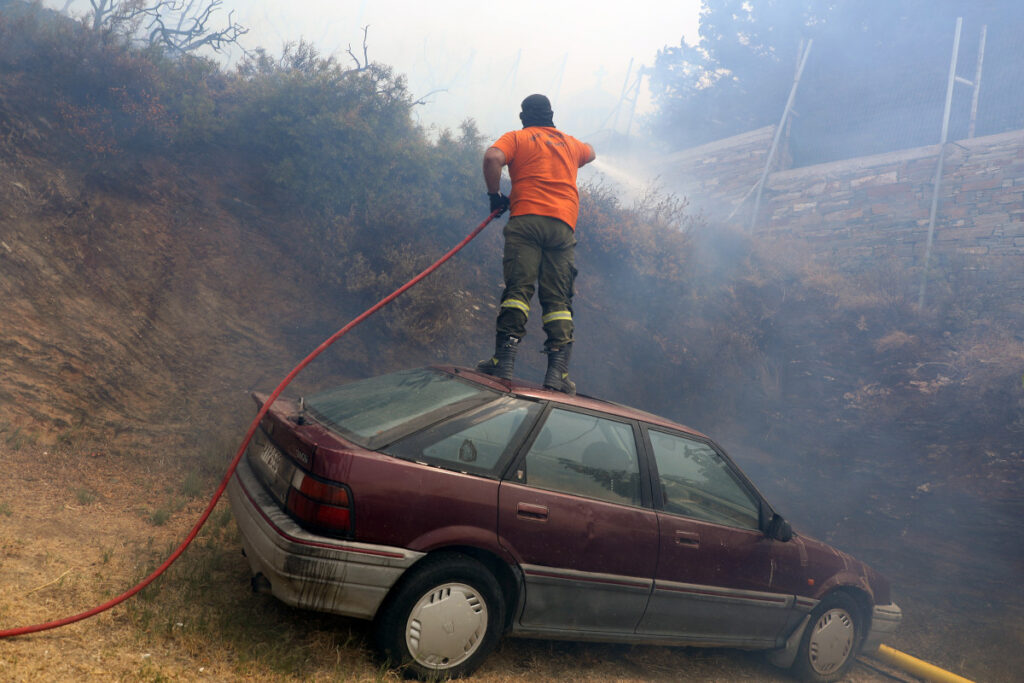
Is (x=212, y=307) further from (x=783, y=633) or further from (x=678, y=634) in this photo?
(x=783, y=633)

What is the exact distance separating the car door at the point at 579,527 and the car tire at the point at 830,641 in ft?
5.30

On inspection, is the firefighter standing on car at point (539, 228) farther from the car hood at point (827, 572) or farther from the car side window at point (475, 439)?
the car hood at point (827, 572)

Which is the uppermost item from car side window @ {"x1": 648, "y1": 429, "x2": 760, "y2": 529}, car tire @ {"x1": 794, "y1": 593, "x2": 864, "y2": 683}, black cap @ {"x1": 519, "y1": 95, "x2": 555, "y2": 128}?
black cap @ {"x1": 519, "y1": 95, "x2": 555, "y2": 128}

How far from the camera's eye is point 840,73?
19312 mm

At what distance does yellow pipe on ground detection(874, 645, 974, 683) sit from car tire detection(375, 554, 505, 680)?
3.64m

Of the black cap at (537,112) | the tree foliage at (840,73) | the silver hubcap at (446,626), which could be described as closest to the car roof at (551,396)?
the silver hubcap at (446,626)

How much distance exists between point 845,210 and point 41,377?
540 inches

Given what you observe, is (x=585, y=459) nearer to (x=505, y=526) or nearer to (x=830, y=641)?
(x=505, y=526)

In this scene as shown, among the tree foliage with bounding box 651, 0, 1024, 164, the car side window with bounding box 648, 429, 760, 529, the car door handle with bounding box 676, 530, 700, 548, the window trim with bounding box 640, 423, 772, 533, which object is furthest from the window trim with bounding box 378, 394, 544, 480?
the tree foliage with bounding box 651, 0, 1024, 164

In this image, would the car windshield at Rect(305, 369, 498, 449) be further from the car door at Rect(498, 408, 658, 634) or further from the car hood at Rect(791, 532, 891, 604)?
the car hood at Rect(791, 532, 891, 604)

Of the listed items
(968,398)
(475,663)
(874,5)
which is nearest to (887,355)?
(968,398)

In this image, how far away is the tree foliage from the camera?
15.3 meters

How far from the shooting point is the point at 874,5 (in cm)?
1961

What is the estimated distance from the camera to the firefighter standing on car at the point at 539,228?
14.4 ft
